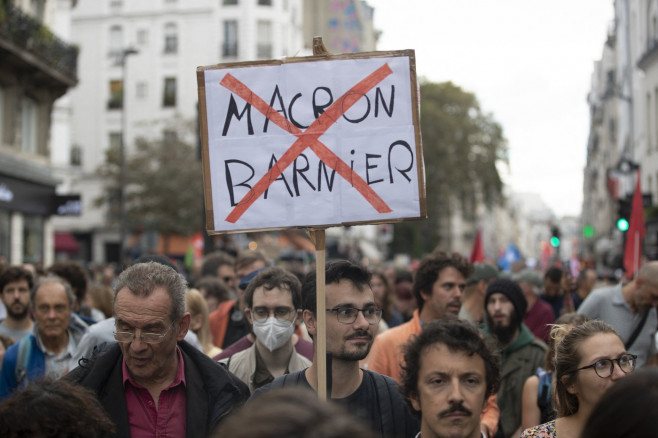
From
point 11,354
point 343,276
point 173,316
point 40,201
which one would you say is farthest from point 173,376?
point 40,201

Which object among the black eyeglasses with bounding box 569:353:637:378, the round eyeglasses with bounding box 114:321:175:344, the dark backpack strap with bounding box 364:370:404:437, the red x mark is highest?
the red x mark

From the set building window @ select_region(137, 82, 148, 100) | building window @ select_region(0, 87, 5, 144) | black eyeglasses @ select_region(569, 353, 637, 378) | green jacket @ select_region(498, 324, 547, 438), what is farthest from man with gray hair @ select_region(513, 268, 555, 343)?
building window @ select_region(137, 82, 148, 100)

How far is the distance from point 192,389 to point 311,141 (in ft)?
4.17

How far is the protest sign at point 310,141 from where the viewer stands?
4285 millimetres

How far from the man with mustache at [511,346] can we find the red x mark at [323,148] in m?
2.20

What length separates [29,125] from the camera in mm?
26422

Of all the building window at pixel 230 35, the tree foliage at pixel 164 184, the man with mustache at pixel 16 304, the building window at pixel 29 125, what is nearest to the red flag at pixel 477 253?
the man with mustache at pixel 16 304

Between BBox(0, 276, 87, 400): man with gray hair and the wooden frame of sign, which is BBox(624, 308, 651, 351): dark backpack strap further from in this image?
BBox(0, 276, 87, 400): man with gray hair

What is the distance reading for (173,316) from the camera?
399cm

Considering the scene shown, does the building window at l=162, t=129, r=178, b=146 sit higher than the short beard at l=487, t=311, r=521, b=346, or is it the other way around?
the building window at l=162, t=129, r=178, b=146

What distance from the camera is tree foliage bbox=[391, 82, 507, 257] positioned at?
5872 cm

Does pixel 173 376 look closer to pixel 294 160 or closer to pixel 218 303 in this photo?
pixel 294 160

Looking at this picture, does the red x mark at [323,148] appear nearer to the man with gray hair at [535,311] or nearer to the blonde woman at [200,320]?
the blonde woman at [200,320]

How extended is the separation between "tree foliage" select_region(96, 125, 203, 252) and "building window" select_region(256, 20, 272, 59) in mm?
9541
